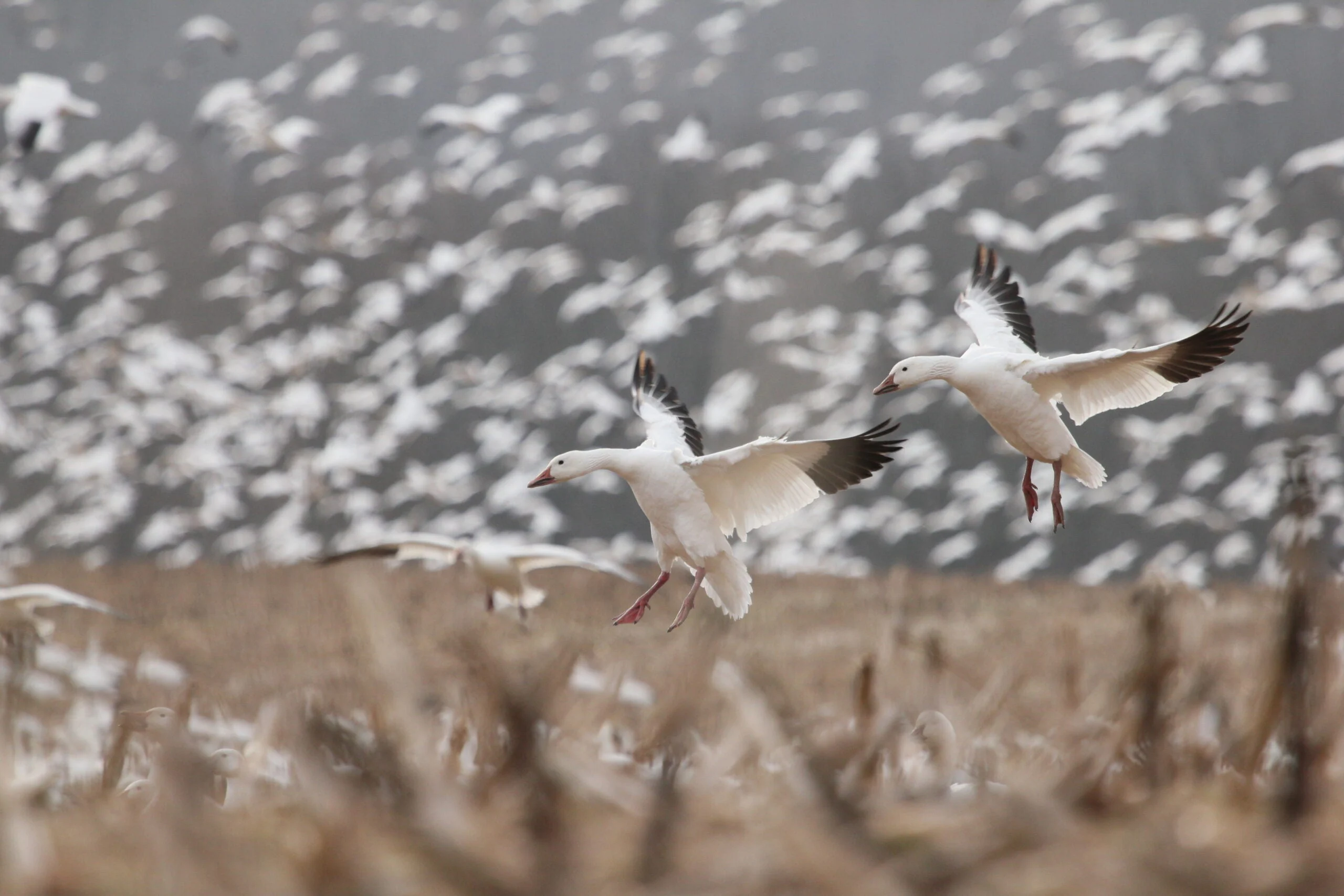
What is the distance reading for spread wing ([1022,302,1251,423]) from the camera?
2.34 meters

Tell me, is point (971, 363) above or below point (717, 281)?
above

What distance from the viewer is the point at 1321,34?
13.9 metres

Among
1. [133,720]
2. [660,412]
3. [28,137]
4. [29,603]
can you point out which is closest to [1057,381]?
[660,412]

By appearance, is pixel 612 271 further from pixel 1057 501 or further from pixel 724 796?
pixel 724 796

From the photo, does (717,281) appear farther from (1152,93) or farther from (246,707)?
(246,707)

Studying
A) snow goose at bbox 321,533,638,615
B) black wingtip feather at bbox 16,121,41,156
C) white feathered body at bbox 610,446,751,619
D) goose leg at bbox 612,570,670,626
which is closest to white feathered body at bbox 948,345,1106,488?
white feathered body at bbox 610,446,751,619

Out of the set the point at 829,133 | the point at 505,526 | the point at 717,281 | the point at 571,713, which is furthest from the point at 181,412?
the point at 571,713

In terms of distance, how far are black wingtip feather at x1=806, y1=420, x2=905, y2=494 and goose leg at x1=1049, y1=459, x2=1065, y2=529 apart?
1.02 ft

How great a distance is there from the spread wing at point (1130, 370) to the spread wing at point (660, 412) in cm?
81

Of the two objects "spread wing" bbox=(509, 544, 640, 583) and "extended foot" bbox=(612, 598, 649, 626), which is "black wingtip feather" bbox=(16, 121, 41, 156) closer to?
"spread wing" bbox=(509, 544, 640, 583)

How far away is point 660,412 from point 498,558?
569 millimetres

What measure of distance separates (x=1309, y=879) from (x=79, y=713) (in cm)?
411

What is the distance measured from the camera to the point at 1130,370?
264 centimetres

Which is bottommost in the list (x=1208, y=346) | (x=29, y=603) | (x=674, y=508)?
(x=29, y=603)
